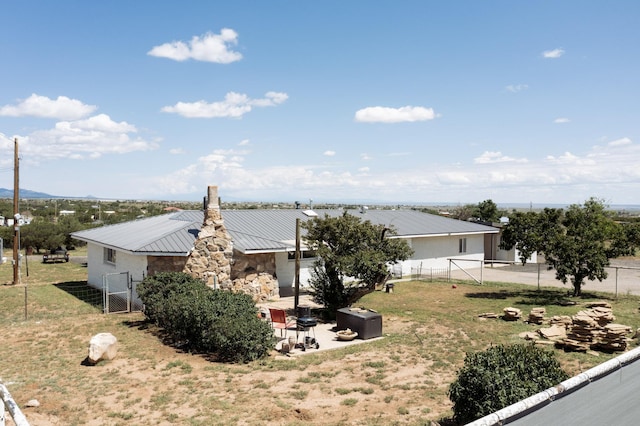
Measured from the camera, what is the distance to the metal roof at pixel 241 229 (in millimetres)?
21047

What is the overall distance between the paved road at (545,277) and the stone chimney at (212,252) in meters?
14.7

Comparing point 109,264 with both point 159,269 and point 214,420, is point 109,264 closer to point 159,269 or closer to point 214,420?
point 159,269

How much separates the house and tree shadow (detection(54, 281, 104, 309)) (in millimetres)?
471

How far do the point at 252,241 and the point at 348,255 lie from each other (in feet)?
21.4

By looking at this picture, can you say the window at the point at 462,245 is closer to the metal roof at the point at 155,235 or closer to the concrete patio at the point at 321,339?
the metal roof at the point at 155,235

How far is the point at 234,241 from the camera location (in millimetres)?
22156

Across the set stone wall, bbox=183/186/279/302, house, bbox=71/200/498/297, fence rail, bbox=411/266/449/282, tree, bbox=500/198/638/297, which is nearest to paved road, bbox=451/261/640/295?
fence rail, bbox=411/266/449/282

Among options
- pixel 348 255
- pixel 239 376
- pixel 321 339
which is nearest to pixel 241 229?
pixel 348 255

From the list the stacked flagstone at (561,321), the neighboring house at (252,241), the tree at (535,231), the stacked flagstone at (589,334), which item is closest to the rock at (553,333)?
the stacked flagstone at (589,334)

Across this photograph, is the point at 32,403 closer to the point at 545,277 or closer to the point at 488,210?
the point at 545,277

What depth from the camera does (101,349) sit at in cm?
1223

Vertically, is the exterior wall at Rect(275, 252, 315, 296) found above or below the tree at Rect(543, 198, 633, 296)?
below

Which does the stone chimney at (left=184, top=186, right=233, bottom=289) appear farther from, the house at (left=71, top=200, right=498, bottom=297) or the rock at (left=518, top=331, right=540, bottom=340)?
the rock at (left=518, top=331, right=540, bottom=340)

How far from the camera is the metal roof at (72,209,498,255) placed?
2105cm
